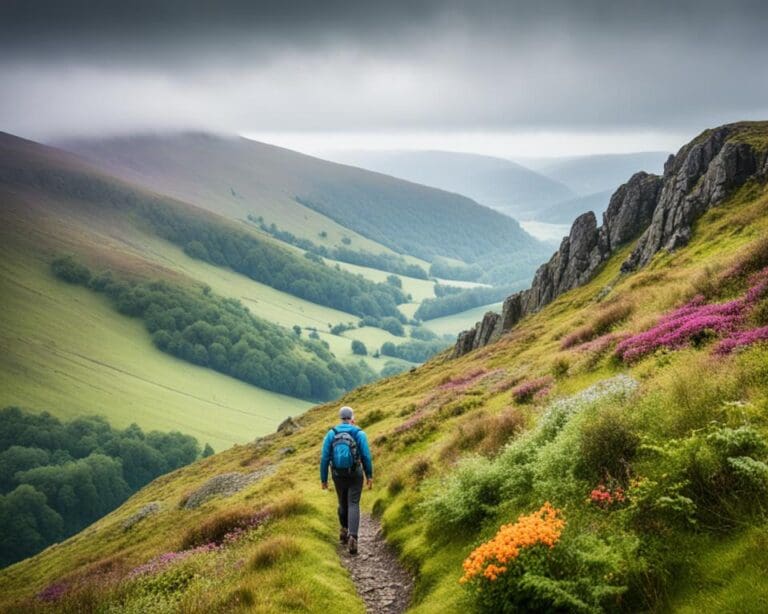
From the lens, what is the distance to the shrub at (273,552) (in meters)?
14.3

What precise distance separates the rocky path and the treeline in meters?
151

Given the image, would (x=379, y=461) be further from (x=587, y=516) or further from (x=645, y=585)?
(x=645, y=585)

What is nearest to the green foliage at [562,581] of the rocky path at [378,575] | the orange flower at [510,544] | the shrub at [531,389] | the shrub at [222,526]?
the orange flower at [510,544]

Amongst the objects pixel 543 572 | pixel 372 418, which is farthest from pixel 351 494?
pixel 372 418

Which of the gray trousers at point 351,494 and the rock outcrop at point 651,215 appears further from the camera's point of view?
the rock outcrop at point 651,215

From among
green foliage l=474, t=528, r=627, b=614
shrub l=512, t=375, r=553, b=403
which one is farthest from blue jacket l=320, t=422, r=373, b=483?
shrub l=512, t=375, r=553, b=403

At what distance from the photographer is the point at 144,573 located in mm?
17109

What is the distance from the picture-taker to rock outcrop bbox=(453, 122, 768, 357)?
178ft

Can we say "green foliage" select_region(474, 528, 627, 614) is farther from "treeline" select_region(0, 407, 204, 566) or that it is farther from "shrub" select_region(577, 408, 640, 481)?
"treeline" select_region(0, 407, 204, 566)

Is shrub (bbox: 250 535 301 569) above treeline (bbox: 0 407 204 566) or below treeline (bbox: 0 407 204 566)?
above

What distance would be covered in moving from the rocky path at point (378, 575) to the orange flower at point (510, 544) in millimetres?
4604

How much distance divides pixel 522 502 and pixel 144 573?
1189cm

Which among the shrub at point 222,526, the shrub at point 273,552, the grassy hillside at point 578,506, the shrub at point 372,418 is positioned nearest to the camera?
the grassy hillside at point 578,506

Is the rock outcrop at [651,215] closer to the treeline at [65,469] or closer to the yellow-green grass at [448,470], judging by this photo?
the yellow-green grass at [448,470]
